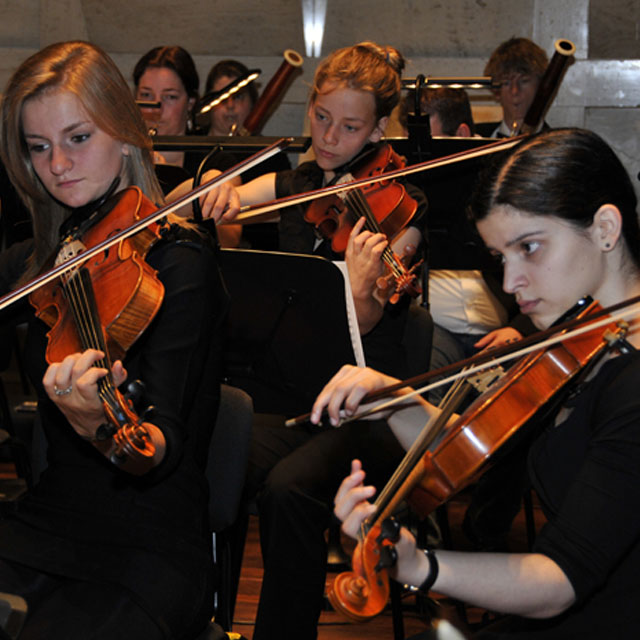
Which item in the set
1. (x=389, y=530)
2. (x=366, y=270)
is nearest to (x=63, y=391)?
(x=389, y=530)

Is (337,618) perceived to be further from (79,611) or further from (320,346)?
(79,611)

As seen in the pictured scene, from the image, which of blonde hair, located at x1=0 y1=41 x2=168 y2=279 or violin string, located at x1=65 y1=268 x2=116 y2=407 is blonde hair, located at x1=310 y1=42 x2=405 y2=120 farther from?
violin string, located at x1=65 y1=268 x2=116 y2=407

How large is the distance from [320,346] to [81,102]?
0.61 m

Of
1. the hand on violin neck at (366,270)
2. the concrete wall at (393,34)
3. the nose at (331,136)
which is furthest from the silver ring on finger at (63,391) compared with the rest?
the concrete wall at (393,34)

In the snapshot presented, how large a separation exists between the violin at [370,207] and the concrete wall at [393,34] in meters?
1.68

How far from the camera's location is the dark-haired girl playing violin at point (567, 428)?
0.83 m

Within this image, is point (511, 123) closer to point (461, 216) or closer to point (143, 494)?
point (461, 216)

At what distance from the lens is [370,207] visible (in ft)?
6.23

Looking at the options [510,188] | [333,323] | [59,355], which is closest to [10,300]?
[59,355]

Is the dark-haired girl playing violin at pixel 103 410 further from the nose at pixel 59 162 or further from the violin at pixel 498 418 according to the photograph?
the violin at pixel 498 418

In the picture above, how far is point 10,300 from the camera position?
4.21 feet

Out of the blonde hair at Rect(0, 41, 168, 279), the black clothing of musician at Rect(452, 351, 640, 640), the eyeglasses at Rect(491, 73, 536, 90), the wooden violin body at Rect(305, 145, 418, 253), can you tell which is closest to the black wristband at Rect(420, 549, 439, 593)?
the black clothing of musician at Rect(452, 351, 640, 640)

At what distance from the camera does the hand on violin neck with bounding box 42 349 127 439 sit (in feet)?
3.20

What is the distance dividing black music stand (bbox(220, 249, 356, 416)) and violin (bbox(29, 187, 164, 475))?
356mm
